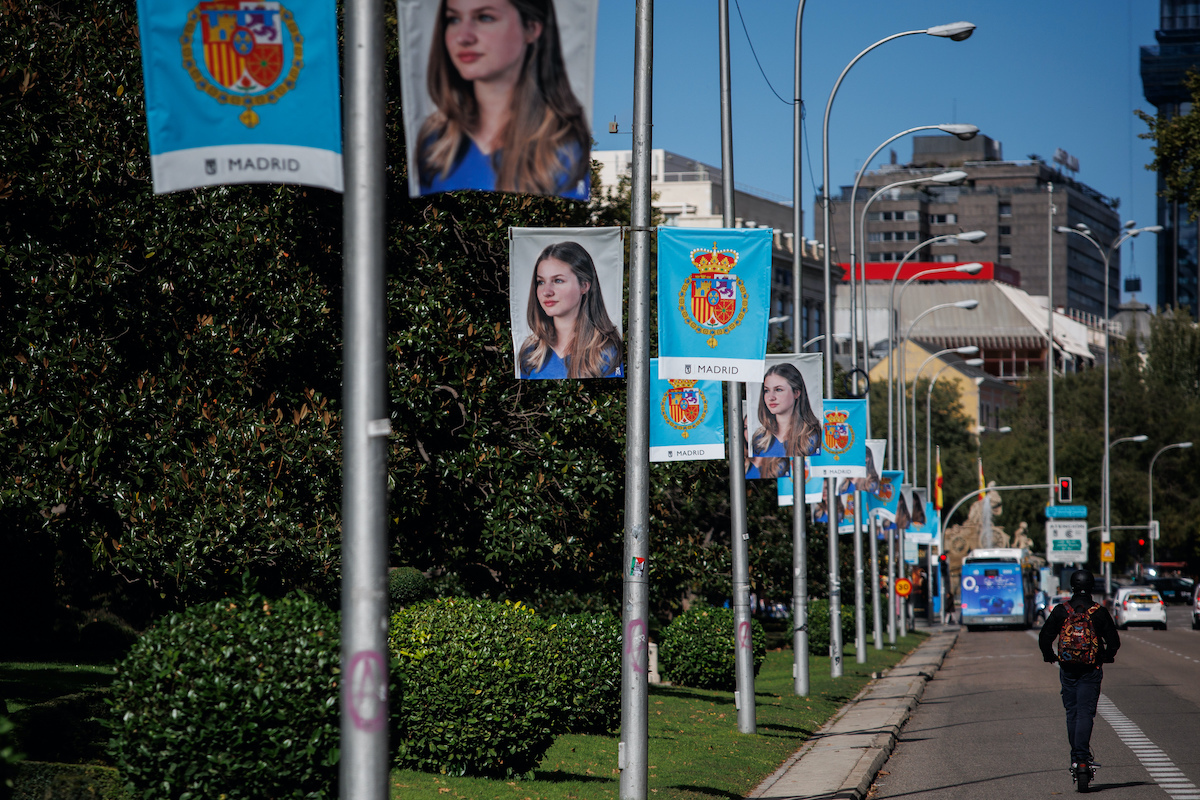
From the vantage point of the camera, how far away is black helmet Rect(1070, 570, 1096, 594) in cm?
1335

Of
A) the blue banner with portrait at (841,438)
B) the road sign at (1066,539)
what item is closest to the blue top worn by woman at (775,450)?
the blue banner with portrait at (841,438)

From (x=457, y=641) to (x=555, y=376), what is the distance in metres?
2.59

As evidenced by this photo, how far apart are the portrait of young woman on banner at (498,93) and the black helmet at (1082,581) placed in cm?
779

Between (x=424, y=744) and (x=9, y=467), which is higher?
(x=9, y=467)

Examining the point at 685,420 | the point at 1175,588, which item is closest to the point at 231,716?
the point at 685,420

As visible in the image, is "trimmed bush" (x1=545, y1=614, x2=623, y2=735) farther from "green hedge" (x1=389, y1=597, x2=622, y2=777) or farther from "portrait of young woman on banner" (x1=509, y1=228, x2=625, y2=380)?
"portrait of young woman on banner" (x1=509, y1=228, x2=625, y2=380)

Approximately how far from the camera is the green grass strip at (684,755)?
11938 millimetres

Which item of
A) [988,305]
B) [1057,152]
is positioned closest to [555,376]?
[988,305]

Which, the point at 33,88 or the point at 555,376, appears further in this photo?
the point at 33,88

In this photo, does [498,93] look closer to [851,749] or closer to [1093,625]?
[1093,625]

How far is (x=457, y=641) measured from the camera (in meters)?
12.4

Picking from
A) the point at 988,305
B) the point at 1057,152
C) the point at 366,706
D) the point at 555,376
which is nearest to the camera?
the point at 366,706

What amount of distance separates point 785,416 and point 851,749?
15.3ft

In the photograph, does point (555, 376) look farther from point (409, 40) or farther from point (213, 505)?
point (213, 505)
